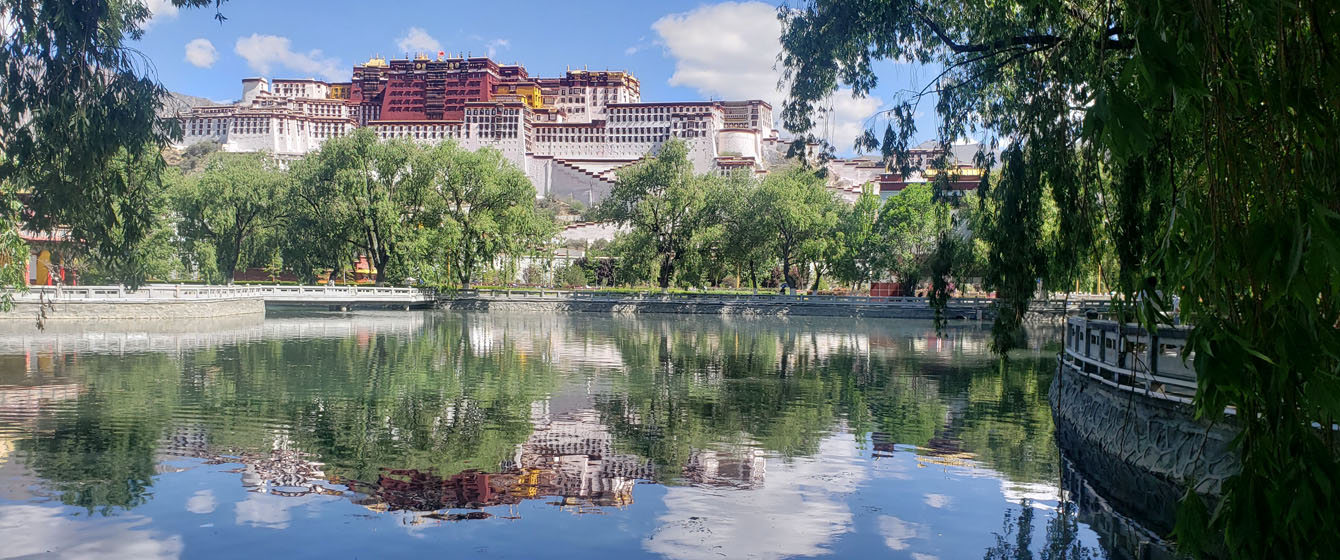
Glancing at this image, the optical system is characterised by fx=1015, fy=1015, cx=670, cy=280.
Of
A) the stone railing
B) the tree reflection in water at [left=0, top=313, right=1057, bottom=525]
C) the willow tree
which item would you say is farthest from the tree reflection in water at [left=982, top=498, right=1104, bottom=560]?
the stone railing

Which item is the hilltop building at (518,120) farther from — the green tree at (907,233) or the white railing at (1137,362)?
the white railing at (1137,362)

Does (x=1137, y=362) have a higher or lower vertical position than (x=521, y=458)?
higher

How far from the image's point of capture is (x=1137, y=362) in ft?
39.9

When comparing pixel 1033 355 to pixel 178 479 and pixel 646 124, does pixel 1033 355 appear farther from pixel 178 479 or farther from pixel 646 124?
pixel 646 124

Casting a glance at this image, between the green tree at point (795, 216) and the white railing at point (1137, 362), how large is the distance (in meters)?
39.9

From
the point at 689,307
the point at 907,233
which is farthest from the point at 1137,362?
the point at 689,307

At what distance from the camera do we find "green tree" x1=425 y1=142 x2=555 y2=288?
2188 inches

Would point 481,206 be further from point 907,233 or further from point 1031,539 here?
point 1031,539

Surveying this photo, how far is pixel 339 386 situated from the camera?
2145cm

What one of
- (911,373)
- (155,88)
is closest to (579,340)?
(911,373)

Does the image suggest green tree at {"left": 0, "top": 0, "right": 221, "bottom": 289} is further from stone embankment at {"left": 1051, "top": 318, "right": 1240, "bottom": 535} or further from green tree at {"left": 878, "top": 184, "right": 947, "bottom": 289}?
green tree at {"left": 878, "top": 184, "right": 947, "bottom": 289}

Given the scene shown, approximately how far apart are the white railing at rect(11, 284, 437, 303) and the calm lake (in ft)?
33.9

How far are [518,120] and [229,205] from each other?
211 feet

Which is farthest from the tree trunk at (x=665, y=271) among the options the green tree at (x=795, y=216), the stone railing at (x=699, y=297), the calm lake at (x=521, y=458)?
the calm lake at (x=521, y=458)
